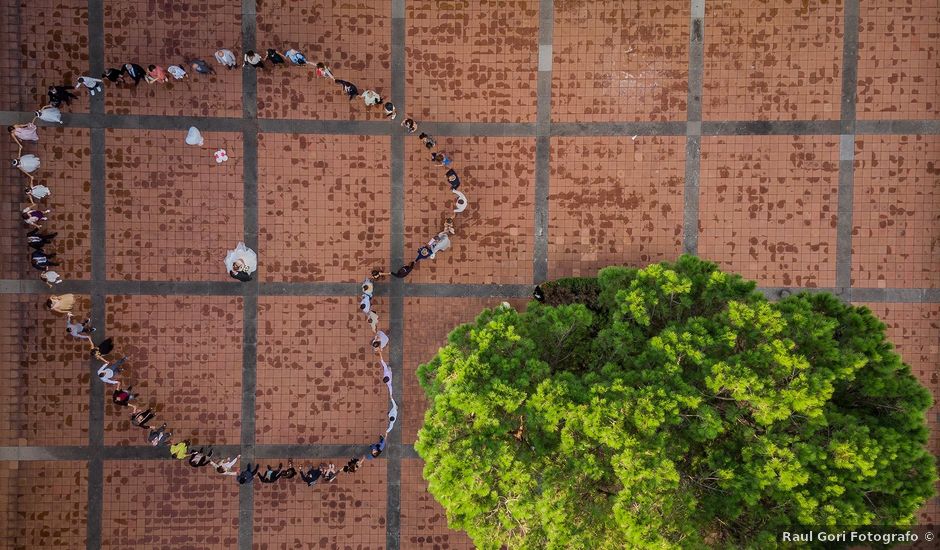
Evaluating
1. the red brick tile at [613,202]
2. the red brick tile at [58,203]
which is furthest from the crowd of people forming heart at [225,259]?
the red brick tile at [613,202]

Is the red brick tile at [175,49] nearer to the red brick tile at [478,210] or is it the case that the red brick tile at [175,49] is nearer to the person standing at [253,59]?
the person standing at [253,59]

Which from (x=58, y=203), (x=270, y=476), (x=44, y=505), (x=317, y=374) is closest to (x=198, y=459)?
(x=270, y=476)

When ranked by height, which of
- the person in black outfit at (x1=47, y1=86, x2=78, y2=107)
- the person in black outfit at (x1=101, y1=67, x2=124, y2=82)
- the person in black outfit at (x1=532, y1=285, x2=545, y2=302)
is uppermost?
the person in black outfit at (x1=101, y1=67, x2=124, y2=82)

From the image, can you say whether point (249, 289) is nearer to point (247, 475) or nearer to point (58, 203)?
point (247, 475)

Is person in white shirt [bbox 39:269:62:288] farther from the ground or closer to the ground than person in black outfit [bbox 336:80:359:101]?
closer to the ground

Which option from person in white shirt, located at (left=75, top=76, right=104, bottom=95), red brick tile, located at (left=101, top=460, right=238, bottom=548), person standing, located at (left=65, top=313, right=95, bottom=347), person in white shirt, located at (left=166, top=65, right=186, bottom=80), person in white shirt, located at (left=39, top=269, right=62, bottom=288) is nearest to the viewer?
person in white shirt, located at (left=75, top=76, right=104, bottom=95)

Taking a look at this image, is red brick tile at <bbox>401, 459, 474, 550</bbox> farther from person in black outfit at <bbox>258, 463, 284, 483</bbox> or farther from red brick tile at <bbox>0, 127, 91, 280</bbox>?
red brick tile at <bbox>0, 127, 91, 280</bbox>

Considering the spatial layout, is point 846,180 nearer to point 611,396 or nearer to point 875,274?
point 875,274

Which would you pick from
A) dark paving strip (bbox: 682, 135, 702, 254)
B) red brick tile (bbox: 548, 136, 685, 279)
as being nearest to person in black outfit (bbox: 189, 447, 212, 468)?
red brick tile (bbox: 548, 136, 685, 279)
